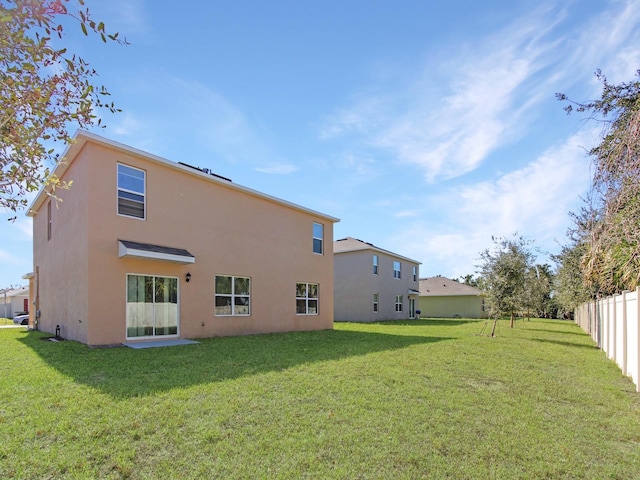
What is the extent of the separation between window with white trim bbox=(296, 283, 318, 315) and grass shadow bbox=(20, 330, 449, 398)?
5315 millimetres

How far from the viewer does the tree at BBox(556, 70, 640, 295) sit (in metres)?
4.37

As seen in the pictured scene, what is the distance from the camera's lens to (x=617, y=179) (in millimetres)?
4754

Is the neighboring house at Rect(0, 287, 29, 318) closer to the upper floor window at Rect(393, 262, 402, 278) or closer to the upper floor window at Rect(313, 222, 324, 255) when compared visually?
the upper floor window at Rect(313, 222, 324, 255)

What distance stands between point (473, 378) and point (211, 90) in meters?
10.4

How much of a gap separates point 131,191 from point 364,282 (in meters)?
20.1

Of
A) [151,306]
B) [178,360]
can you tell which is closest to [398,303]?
[151,306]

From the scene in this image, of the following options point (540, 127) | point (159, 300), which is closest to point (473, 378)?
point (540, 127)

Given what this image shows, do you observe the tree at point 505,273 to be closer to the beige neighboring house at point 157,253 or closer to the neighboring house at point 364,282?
the beige neighboring house at point 157,253

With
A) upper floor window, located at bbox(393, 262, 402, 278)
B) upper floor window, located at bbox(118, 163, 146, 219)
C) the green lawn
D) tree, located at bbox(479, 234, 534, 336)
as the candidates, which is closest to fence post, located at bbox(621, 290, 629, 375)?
the green lawn

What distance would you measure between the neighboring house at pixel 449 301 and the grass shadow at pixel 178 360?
32058mm

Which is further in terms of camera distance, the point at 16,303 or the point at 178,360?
the point at 16,303

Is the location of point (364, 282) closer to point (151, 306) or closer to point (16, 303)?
point (151, 306)

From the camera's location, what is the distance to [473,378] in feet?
26.7

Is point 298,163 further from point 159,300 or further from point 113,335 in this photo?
point 113,335
